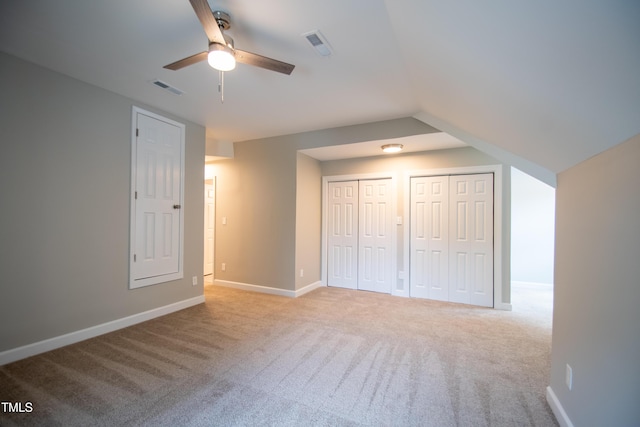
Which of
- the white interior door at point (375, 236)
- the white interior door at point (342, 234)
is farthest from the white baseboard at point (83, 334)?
the white interior door at point (375, 236)

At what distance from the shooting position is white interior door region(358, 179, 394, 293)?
4.52 m

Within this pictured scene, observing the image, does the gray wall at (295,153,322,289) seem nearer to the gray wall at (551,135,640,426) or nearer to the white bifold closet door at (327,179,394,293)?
the white bifold closet door at (327,179,394,293)

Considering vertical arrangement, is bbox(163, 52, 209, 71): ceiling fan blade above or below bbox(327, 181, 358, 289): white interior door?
above

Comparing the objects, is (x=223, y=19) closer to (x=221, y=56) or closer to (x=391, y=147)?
(x=221, y=56)

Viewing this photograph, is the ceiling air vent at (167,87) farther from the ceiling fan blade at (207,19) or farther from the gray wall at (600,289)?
the gray wall at (600,289)

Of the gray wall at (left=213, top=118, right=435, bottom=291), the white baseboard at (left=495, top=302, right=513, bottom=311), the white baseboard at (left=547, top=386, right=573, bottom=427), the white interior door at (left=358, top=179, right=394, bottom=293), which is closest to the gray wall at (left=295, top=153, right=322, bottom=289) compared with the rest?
the gray wall at (left=213, top=118, right=435, bottom=291)

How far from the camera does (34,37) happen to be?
2047 mm

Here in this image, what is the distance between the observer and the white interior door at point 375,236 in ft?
14.8

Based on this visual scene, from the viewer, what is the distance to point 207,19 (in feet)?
5.16

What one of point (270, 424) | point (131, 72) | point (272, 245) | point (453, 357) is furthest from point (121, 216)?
point (453, 357)

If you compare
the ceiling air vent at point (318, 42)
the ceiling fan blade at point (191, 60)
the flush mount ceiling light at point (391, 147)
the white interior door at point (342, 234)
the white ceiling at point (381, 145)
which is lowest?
the white interior door at point (342, 234)

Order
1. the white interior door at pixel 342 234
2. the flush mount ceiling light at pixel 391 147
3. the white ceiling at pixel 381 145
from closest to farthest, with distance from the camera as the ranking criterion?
the white ceiling at pixel 381 145
the flush mount ceiling light at pixel 391 147
the white interior door at pixel 342 234

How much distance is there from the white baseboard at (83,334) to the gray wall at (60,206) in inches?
2.0

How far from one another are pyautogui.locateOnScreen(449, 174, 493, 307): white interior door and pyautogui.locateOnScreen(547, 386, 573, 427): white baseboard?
7.02ft
